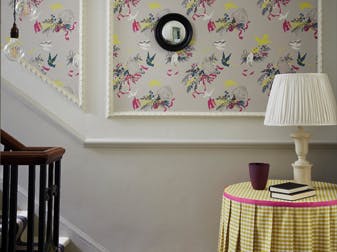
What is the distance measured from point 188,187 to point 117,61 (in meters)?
0.91

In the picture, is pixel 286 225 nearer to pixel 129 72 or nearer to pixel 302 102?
pixel 302 102

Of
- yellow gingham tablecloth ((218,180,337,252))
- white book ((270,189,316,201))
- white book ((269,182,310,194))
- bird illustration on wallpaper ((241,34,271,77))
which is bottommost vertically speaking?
yellow gingham tablecloth ((218,180,337,252))

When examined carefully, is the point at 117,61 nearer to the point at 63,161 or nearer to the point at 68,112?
the point at 68,112

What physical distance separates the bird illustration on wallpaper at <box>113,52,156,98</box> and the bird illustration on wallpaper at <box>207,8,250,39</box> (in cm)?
47

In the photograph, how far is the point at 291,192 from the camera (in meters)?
1.83

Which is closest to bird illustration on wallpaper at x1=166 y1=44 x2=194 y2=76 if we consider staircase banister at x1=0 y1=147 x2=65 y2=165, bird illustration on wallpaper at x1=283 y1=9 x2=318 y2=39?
bird illustration on wallpaper at x1=283 y1=9 x2=318 y2=39

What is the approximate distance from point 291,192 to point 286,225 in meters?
0.16

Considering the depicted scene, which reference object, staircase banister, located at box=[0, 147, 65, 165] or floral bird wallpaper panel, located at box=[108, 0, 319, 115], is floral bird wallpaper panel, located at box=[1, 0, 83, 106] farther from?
staircase banister, located at box=[0, 147, 65, 165]

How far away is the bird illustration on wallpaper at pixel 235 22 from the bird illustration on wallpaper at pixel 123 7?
1.80 ft

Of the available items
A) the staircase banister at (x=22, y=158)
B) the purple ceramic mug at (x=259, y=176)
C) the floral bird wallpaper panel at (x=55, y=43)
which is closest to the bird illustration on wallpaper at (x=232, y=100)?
the purple ceramic mug at (x=259, y=176)

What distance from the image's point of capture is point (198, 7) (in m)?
2.49

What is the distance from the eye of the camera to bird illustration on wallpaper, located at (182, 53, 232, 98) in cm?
249

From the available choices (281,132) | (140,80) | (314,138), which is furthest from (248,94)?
(140,80)

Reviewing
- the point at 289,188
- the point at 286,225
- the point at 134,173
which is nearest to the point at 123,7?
the point at 134,173
